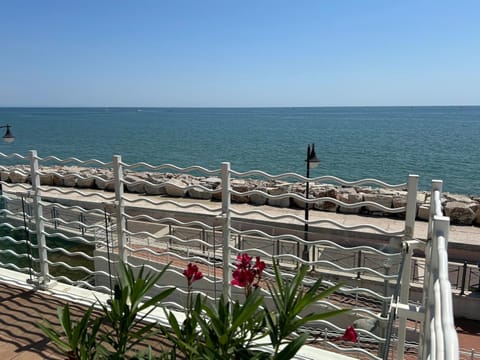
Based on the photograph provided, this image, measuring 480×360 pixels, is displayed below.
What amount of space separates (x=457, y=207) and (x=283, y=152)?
28.7m

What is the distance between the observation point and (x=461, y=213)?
13891 millimetres

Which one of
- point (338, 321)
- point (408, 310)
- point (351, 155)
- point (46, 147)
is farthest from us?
point (46, 147)

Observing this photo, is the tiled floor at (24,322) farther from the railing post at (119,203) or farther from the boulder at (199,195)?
the boulder at (199,195)

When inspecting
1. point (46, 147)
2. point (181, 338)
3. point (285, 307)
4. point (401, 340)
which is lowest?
point (46, 147)

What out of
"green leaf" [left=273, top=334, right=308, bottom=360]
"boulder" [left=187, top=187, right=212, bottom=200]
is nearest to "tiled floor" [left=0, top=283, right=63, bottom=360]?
"green leaf" [left=273, top=334, right=308, bottom=360]

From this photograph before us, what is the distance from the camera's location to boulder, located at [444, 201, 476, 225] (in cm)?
1384

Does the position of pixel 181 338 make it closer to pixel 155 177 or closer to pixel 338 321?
pixel 338 321

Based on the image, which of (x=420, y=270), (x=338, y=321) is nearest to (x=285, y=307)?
(x=338, y=321)

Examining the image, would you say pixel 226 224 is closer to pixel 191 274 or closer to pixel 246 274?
pixel 191 274

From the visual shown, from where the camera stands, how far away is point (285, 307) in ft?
6.01

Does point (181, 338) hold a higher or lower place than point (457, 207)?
higher

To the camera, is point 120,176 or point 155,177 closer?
point 120,176

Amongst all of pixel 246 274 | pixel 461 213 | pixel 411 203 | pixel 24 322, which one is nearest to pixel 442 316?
pixel 246 274

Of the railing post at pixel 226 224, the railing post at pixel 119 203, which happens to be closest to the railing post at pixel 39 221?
the railing post at pixel 119 203
